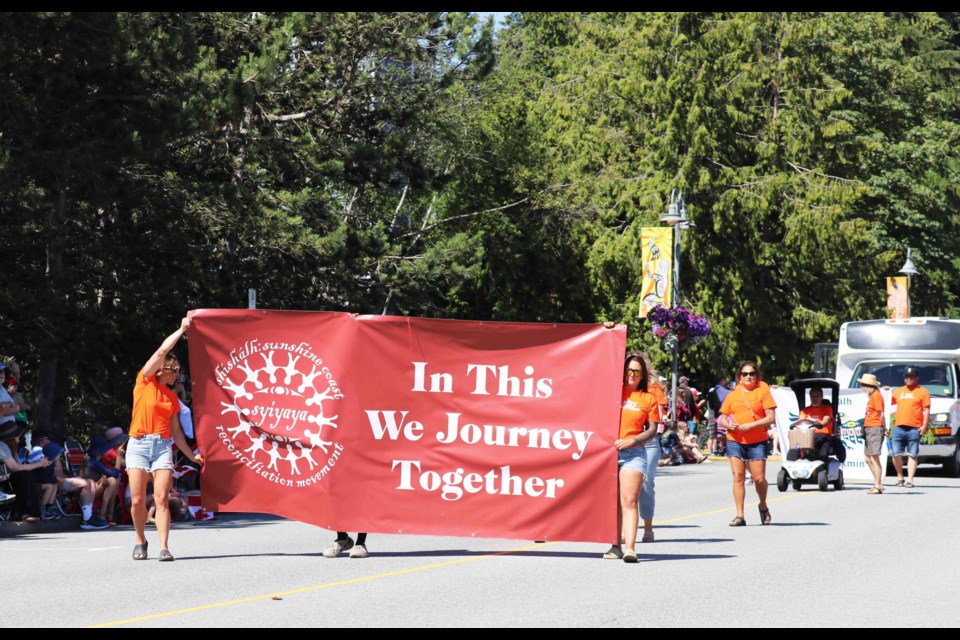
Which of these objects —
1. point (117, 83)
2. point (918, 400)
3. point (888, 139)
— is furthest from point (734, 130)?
point (117, 83)

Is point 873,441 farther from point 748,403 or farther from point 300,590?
point 300,590

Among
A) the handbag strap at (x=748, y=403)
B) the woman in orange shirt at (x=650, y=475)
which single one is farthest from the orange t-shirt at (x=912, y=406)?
the woman in orange shirt at (x=650, y=475)

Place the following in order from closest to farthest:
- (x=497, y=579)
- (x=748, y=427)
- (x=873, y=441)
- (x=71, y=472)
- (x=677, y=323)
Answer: (x=497, y=579) < (x=748, y=427) < (x=71, y=472) < (x=873, y=441) < (x=677, y=323)

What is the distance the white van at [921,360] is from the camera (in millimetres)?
28125

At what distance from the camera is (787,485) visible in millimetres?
23703

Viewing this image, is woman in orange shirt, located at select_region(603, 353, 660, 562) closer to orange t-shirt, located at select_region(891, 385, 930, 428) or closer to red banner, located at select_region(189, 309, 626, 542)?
red banner, located at select_region(189, 309, 626, 542)

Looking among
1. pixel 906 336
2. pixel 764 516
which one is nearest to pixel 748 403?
pixel 764 516

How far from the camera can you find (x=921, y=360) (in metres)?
29.5

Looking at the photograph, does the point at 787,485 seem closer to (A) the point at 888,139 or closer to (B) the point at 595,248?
(B) the point at 595,248

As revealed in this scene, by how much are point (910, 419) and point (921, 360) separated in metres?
5.92

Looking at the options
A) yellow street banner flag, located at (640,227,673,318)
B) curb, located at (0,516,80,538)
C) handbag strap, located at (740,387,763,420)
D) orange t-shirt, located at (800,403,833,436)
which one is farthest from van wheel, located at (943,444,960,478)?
curb, located at (0,516,80,538)

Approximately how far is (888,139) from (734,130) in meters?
8.85

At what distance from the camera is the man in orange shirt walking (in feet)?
78.3

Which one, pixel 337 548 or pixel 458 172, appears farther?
pixel 458 172
